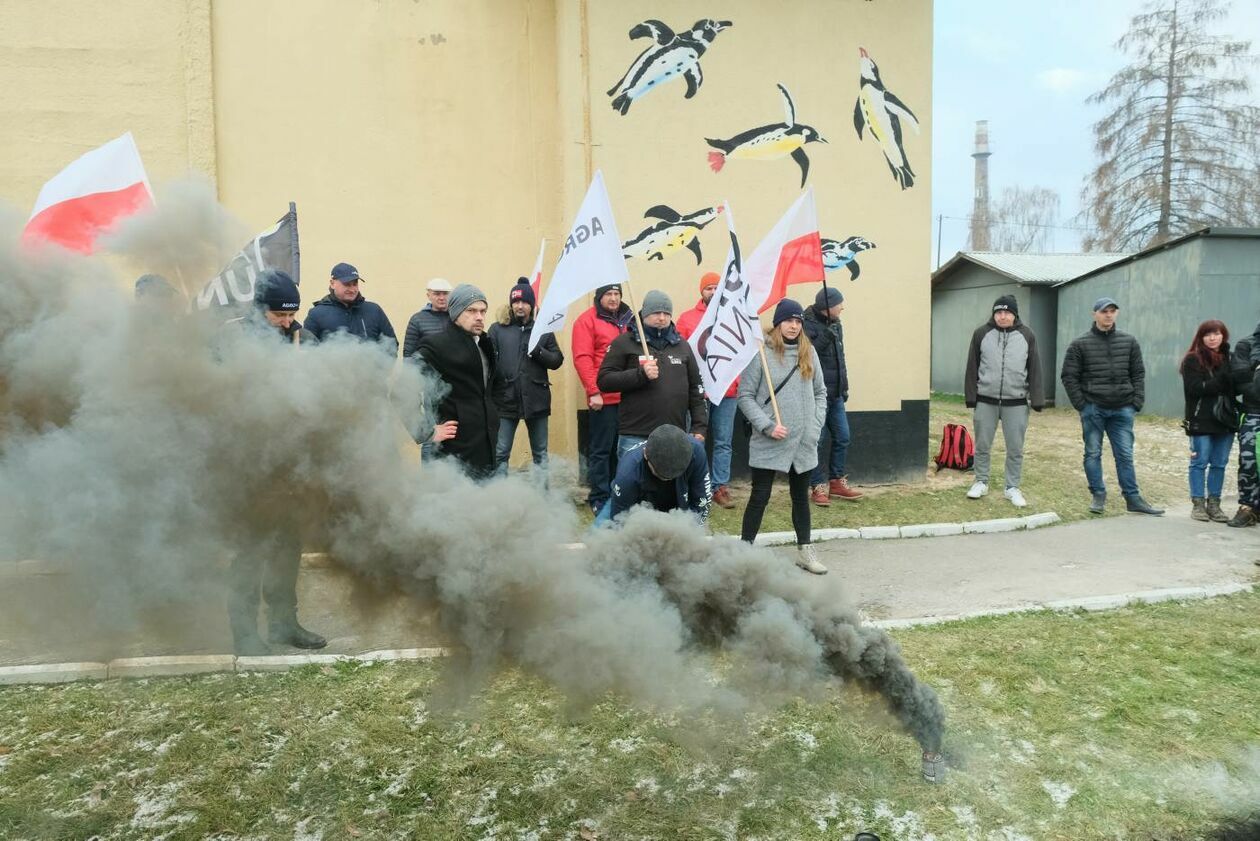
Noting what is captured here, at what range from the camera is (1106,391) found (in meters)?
8.98

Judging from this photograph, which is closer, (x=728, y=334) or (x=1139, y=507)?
(x=728, y=334)

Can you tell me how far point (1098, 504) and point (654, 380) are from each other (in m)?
5.64

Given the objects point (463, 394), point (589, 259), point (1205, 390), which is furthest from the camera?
point (1205, 390)

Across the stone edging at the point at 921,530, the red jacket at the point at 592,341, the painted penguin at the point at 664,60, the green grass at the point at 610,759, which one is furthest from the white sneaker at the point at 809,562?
the painted penguin at the point at 664,60

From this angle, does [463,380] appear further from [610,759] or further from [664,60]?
[664,60]

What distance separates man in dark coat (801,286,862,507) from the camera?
898 centimetres

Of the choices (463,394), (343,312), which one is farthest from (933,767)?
(343,312)

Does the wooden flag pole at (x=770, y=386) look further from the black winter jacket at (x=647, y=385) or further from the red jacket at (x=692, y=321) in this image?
the red jacket at (x=692, y=321)

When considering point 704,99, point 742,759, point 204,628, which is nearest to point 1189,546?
point 742,759

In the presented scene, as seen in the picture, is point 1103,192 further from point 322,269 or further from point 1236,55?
point 322,269

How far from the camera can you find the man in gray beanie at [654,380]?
22.0 feet

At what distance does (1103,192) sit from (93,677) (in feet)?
104

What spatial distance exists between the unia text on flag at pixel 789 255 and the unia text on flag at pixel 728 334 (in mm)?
835

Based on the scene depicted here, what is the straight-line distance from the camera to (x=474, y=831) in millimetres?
3664
